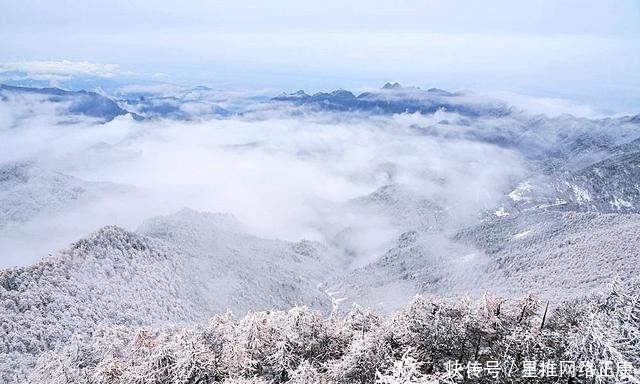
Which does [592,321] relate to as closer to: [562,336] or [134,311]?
[562,336]

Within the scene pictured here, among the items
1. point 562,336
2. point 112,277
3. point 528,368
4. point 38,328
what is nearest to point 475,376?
point 528,368

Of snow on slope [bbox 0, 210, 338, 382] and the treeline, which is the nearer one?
the treeline

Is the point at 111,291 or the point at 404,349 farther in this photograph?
the point at 111,291

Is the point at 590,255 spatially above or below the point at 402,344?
below

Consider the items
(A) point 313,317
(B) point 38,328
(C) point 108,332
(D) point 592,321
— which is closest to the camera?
(D) point 592,321

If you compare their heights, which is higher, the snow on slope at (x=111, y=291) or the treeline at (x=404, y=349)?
the treeline at (x=404, y=349)

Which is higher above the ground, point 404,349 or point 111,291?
point 404,349

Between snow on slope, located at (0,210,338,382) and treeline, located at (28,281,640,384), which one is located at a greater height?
treeline, located at (28,281,640,384)

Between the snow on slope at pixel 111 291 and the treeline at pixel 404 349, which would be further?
the snow on slope at pixel 111 291
